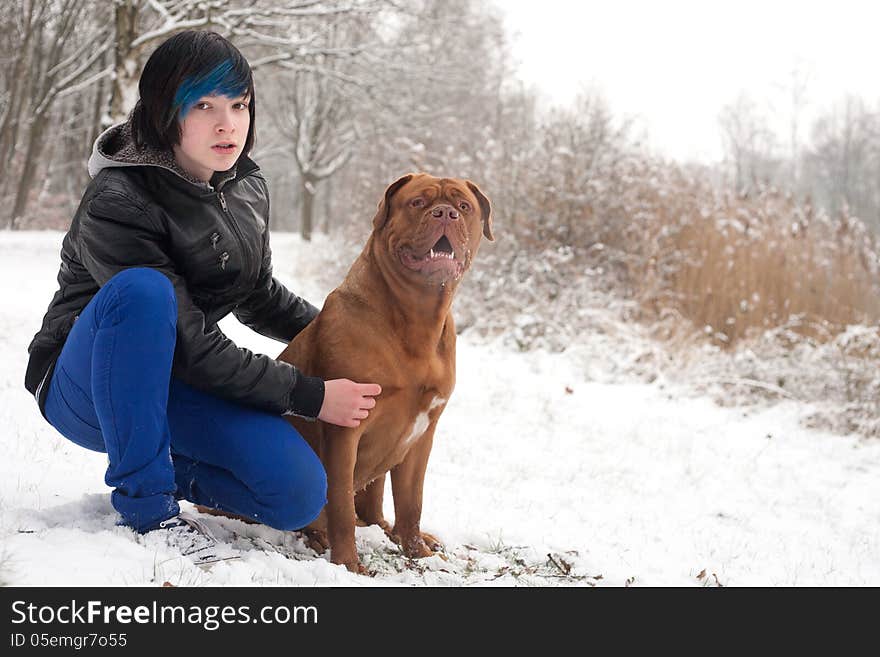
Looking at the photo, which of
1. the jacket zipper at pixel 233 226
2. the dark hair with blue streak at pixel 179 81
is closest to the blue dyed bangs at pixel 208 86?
the dark hair with blue streak at pixel 179 81

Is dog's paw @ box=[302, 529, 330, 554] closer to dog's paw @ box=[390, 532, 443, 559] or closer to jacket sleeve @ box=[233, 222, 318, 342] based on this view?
dog's paw @ box=[390, 532, 443, 559]

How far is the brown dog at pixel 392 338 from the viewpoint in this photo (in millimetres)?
2381

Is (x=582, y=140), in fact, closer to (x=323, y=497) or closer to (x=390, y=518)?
(x=390, y=518)

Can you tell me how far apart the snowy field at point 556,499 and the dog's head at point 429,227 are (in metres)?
0.93

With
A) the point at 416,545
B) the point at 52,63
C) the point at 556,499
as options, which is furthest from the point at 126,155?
the point at 52,63

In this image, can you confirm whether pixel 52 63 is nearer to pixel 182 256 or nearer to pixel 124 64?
pixel 124 64

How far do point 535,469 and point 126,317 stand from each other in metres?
2.96

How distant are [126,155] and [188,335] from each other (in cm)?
53

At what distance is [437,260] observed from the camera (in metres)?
2.44

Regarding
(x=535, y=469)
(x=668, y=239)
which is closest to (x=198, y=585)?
(x=535, y=469)

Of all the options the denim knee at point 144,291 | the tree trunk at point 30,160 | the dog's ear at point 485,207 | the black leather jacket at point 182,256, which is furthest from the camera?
the tree trunk at point 30,160

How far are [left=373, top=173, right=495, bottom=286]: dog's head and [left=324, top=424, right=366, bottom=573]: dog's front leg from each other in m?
0.54

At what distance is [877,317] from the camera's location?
7.37 metres

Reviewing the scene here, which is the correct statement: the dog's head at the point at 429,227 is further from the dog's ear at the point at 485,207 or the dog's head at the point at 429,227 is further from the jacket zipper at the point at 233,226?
the jacket zipper at the point at 233,226
